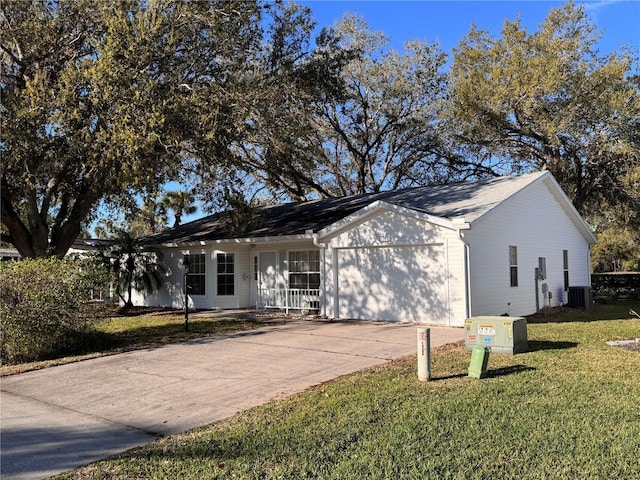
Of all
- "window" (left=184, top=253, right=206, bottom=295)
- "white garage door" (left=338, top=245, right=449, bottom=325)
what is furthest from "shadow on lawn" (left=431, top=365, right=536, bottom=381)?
"window" (left=184, top=253, right=206, bottom=295)

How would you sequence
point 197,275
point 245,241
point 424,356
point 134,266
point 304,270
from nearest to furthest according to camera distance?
point 424,356 → point 304,270 → point 245,241 → point 197,275 → point 134,266

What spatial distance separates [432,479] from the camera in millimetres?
3873

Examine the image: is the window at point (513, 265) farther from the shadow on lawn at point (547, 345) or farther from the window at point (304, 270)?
the window at point (304, 270)

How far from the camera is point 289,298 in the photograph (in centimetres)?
1711

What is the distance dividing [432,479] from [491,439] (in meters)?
1.06

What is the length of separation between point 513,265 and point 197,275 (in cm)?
1147

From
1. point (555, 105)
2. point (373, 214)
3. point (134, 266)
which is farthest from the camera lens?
point (555, 105)

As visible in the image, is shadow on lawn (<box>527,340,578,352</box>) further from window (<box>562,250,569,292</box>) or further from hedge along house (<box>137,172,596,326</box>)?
window (<box>562,250,569,292</box>)

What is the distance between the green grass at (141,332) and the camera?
9578mm

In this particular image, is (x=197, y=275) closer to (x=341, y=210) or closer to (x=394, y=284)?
(x=341, y=210)

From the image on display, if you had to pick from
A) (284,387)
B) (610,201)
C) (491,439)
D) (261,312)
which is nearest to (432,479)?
(491,439)

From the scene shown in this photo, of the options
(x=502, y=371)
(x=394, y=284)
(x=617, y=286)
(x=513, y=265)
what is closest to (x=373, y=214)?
(x=394, y=284)

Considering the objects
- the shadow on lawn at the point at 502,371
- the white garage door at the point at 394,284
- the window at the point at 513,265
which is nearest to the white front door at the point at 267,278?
the white garage door at the point at 394,284

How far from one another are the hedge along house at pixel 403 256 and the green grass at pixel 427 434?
5.98 m
